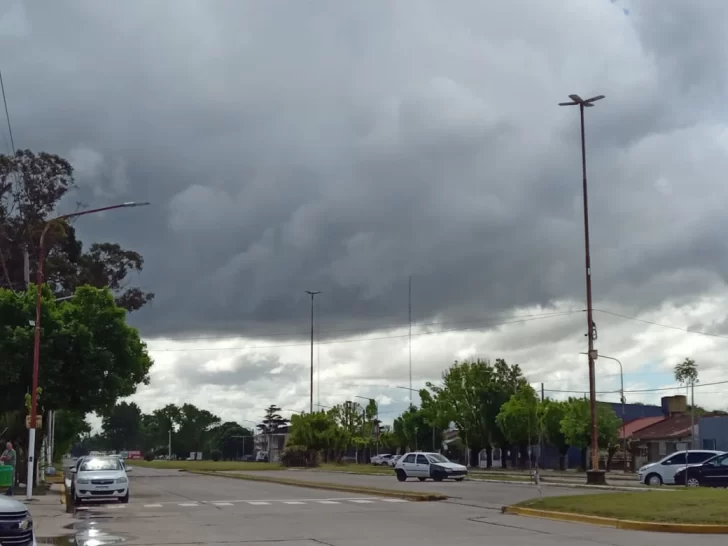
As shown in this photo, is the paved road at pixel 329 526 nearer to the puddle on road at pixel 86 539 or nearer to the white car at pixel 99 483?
the puddle on road at pixel 86 539

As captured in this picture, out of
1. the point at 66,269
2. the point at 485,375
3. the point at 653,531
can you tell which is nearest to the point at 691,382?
the point at 485,375

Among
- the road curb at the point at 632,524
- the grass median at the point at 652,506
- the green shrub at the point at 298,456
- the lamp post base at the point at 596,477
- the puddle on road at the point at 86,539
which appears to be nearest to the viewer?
the puddle on road at the point at 86,539

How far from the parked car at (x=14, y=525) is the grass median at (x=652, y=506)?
12.6 m

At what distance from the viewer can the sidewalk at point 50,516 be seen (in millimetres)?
20406

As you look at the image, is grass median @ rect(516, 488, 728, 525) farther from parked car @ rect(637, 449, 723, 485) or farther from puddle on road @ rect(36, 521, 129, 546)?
parked car @ rect(637, 449, 723, 485)

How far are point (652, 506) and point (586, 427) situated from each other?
5303 centimetres

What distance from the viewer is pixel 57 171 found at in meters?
56.2

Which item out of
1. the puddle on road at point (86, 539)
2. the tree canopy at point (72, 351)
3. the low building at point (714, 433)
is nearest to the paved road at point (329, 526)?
the puddle on road at point (86, 539)

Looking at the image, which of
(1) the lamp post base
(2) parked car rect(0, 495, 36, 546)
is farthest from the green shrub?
(2) parked car rect(0, 495, 36, 546)

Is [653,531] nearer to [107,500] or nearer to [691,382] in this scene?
[107,500]

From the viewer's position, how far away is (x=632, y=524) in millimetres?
19609

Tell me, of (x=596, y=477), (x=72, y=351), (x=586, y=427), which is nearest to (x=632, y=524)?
(x=596, y=477)

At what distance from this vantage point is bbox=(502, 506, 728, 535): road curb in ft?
60.2

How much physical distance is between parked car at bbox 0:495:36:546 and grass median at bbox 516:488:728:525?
1259 centimetres
